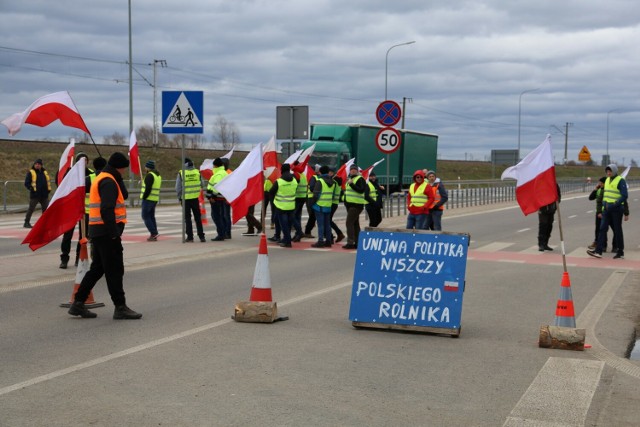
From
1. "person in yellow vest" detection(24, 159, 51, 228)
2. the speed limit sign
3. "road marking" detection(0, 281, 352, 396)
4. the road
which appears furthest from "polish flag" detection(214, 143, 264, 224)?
"person in yellow vest" detection(24, 159, 51, 228)

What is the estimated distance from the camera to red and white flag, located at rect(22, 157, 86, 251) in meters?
10.4

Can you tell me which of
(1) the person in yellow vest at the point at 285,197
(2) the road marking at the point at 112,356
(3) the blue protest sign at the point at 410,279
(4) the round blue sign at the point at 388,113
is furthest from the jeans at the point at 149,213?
(3) the blue protest sign at the point at 410,279

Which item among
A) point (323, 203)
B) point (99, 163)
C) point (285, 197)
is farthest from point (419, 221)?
point (99, 163)

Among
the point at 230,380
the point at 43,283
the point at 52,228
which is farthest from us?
the point at 43,283

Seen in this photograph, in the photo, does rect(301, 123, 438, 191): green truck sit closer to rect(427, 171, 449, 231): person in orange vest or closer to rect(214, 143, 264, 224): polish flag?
rect(427, 171, 449, 231): person in orange vest

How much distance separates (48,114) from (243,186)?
2.75 meters

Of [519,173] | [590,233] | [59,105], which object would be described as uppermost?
[59,105]

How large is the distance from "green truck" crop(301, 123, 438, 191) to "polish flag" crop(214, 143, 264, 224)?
2574cm

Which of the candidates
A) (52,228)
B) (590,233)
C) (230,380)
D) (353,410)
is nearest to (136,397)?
(230,380)

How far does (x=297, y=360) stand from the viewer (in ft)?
25.5

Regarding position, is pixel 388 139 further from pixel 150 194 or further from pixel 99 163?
pixel 99 163

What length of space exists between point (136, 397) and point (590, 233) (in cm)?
2078

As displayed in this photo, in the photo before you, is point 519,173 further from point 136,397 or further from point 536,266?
point 536,266

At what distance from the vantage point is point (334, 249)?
1897cm
